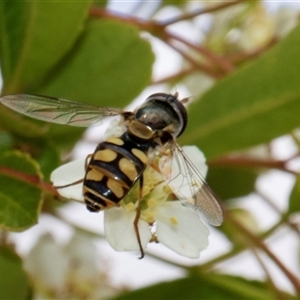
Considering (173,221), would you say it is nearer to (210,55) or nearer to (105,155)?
(105,155)

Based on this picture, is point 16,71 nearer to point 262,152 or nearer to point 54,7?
point 54,7

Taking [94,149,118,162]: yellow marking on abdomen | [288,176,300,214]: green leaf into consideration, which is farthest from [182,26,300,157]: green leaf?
[94,149,118,162]: yellow marking on abdomen

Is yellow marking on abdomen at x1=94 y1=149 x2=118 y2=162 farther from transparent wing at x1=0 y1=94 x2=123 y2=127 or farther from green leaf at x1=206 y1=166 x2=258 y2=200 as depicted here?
green leaf at x1=206 y1=166 x2=258 y2=200

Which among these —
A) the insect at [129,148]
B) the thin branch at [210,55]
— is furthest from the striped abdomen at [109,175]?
the thin branch at [210,55]

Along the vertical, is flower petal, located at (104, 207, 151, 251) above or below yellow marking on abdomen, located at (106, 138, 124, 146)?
below

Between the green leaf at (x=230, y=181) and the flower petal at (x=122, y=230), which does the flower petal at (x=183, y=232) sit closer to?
the flower petal at (x=122, y=230)

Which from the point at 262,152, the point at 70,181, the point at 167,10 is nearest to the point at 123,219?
the point at 70,181
